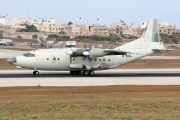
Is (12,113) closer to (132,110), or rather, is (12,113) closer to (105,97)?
(132,110)

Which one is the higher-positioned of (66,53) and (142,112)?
(66,53)

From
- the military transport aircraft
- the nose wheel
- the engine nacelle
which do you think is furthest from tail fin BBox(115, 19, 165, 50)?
the nose wheel

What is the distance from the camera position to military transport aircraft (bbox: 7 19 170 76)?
5128cm

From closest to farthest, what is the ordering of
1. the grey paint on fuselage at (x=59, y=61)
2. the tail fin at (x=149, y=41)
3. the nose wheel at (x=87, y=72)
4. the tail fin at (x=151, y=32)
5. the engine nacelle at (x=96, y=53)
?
the grey paint on fuselage at (x=59, y=61) < the engine nacelle at (x=96, y=53) < the nose wheel at (x=87, y=72) < the tail fin at (x=149, y=41) < the tail fin at (x=151, y=32)

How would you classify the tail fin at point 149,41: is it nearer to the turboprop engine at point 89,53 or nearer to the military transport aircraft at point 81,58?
the military transport aircraft at point 81,58

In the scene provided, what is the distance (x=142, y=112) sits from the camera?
25328 mm

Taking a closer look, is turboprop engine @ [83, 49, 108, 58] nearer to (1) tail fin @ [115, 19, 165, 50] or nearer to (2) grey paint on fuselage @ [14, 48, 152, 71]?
(2) grey paint on fuselage @ [14, 48, 152, 71]

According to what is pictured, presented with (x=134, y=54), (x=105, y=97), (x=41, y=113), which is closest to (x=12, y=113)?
(x=41, y=113)

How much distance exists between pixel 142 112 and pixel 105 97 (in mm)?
7074

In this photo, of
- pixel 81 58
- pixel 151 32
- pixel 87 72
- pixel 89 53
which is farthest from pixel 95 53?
pixel 151 32

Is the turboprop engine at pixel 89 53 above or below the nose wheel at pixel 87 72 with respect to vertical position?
above

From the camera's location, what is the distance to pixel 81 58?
52.7m

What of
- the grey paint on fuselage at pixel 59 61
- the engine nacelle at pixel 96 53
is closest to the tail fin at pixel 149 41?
the grey paint on fuselage at pixel 59 61

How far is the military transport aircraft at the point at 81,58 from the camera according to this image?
168ft
